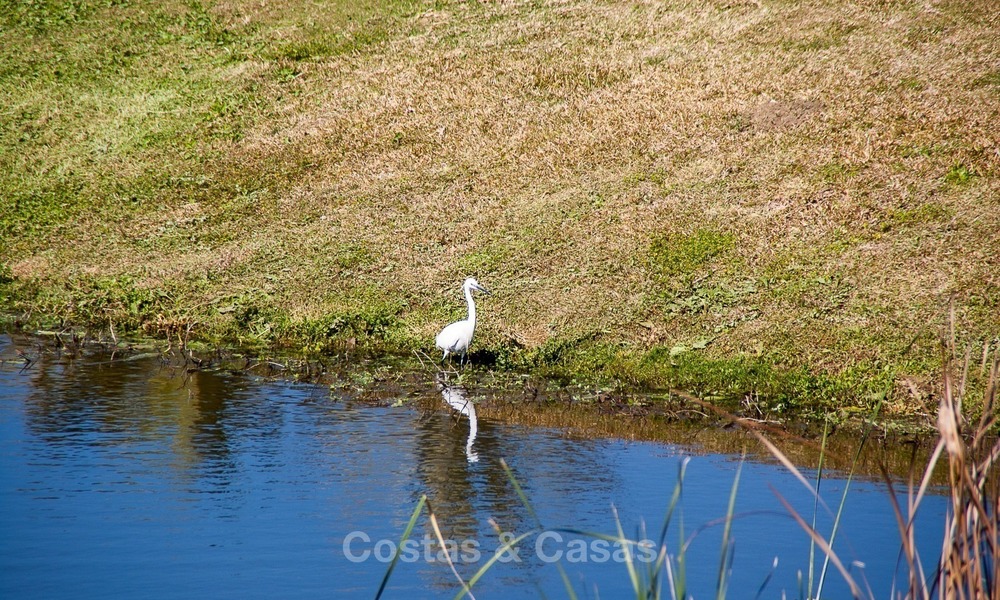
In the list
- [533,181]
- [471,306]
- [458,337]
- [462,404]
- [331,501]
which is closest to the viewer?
[331,501]

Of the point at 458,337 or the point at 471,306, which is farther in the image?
the point at 471,306

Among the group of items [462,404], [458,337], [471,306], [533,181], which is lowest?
[462,404]

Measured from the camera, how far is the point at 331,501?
10.1 metres

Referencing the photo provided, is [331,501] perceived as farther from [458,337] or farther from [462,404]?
[458,337]

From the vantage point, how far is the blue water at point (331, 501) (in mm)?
8445

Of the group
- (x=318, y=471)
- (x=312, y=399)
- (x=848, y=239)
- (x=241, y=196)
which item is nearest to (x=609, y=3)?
(x=241, y=196)

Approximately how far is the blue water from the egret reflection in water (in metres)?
0.08

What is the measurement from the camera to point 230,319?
17.6 meters

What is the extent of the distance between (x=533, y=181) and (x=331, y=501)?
13686 millimetres

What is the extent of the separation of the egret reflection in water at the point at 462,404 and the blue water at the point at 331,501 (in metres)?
0.08

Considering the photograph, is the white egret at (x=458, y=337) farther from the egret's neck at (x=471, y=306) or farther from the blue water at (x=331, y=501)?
the blue water at (x=331, y=501)

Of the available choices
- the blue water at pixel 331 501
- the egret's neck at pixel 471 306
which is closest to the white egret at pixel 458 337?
the egret's neck at pixel 471 306

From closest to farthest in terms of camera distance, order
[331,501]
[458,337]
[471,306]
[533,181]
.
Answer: [331,501]
[458,337]
[471,306]
[533,181]

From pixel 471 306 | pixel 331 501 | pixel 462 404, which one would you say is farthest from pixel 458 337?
pixel 331 501
